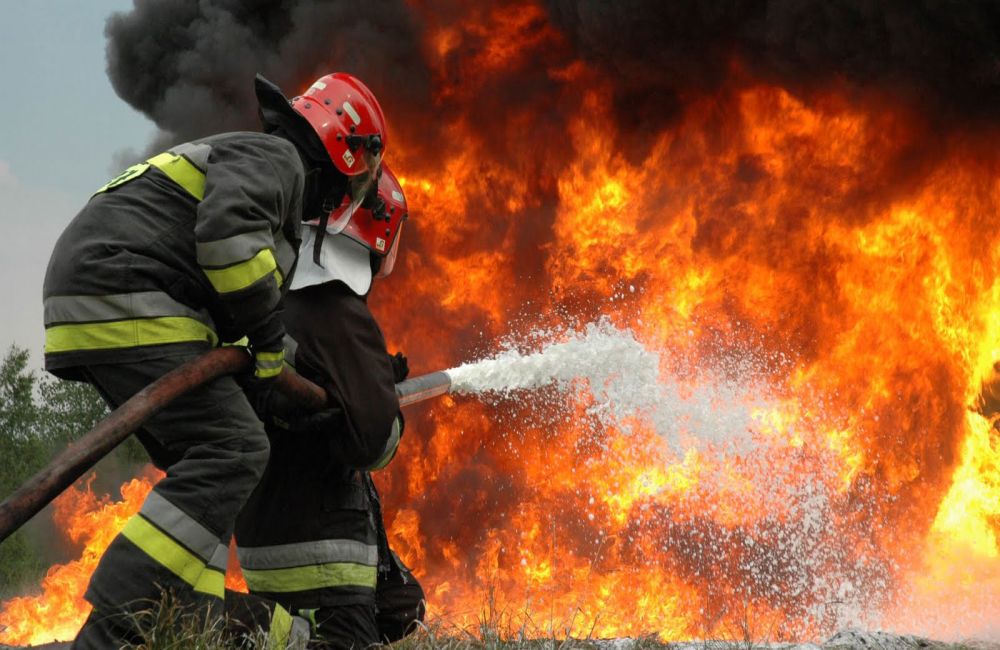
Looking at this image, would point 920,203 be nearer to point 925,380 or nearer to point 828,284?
point 828,284

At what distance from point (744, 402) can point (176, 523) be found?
6.70m

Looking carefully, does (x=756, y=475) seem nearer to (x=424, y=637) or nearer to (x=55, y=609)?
(x=424, y=637)

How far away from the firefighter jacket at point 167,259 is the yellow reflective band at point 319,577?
105 cm

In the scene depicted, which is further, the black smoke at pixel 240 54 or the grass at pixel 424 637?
the black smoke at pixel 240 54

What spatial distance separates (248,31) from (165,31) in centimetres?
138

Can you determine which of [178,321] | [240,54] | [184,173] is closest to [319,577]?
[178,321]

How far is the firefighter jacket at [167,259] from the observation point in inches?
116

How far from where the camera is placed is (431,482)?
9.23 m

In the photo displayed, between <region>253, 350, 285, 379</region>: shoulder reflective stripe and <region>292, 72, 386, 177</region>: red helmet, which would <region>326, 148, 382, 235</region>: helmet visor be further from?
<region>253, 350, 285, 379</region>: shoulder reflective stripe

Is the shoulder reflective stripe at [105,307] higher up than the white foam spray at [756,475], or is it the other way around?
the shoulder reflective stripe at [105,307]

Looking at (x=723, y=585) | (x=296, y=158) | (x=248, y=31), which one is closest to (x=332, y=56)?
(x=248, y=31)

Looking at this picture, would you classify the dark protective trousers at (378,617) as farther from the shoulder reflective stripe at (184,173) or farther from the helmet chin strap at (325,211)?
the shoulder reflective stripe at (184,173)

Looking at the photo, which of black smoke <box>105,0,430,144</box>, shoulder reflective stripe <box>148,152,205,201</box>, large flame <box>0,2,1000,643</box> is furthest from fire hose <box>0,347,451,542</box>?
black smoke <box>105,0,430,144</box>

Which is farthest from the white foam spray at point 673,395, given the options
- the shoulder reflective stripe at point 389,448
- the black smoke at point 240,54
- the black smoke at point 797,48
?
the shoulder reflective stripe at point 389,448
